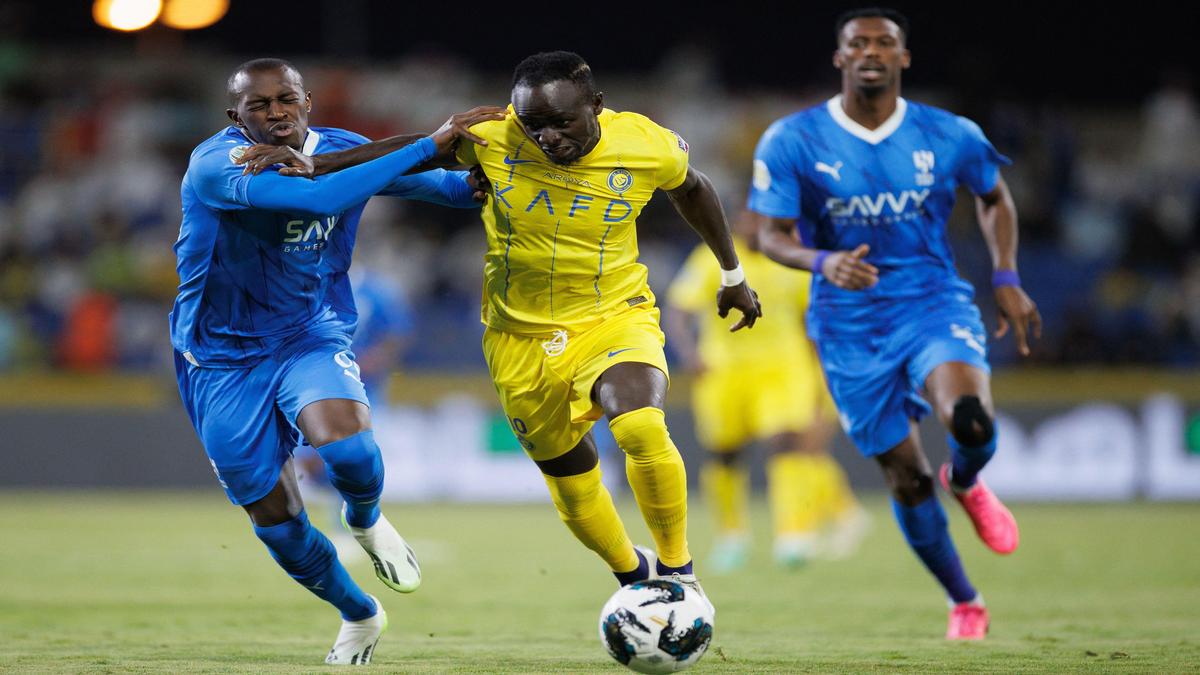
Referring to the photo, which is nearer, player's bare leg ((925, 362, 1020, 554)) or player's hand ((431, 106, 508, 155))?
player's hand ((431, 106, 508, 155))

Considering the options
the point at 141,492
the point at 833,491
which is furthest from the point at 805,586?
the point at 141,492

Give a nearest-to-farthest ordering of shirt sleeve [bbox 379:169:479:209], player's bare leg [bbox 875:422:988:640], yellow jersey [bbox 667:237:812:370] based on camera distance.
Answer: shirt sleeve [bbox 379:169:479:209] < player's bare leg [bbox 875:422:988:640] < yellow jersey [bbox 667:237:812:370]

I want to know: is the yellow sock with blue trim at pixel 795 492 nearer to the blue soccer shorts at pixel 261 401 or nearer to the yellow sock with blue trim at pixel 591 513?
the yellow sock with blue trim at pixel 591 513

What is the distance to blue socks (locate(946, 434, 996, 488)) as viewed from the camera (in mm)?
6879

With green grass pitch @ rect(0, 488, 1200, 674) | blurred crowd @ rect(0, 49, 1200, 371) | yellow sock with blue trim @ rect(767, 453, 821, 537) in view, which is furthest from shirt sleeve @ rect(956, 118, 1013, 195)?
blurred crowd @ rect(0, 49, 1200, 371)

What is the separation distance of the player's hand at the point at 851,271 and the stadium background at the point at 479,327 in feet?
5.76

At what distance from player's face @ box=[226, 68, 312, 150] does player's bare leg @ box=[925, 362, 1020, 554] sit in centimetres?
304

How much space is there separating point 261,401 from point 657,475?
162cm

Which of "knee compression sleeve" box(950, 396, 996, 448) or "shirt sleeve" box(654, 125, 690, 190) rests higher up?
"shirt sleeve" box(654, 125, 690, 190)

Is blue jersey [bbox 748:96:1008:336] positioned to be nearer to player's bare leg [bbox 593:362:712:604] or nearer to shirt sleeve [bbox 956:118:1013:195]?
shirt sleeve [bbox 956:118:1013:195]

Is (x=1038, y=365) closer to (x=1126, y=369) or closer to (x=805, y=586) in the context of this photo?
(x=1126, y=369)

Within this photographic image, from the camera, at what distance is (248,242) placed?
601cm

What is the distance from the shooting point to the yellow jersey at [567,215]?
6.04 m

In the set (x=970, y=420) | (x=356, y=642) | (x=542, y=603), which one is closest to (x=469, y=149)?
(x=356, y=642)
